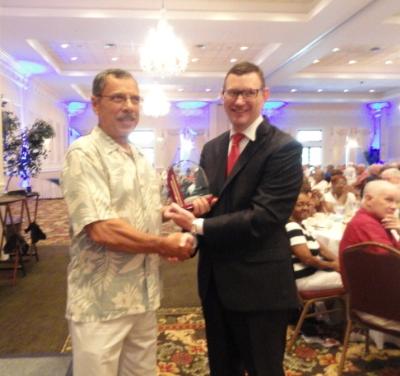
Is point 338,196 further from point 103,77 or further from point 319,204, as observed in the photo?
point 103,77

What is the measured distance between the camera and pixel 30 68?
34.5 ft

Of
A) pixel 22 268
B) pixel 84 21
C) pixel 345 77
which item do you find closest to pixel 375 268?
pixel 22 268

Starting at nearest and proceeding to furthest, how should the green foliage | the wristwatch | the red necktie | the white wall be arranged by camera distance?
1. the wristwatch
2. the red necktie
3. the green foliage
4. the white wall

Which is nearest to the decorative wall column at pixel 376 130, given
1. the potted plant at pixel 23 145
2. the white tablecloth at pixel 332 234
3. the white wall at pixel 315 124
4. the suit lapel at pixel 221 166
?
the white wall at pixel 315 124

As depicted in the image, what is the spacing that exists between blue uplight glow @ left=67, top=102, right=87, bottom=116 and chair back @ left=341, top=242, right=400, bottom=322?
1602 centimetres

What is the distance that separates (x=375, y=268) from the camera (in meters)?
Result: 2.21

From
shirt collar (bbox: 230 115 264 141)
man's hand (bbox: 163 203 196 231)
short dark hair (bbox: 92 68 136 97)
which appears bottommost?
man's hand (bbox: 163 203 196 231)

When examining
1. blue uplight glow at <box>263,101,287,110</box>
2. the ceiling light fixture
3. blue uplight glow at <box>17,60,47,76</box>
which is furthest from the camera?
blue uplight glow at <box>263,101,287,110</box>

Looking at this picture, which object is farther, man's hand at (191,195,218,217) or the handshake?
man's hand at (191,195,218,217)

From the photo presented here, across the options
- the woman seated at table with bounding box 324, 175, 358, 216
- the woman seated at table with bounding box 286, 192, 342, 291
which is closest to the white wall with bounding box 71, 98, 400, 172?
the woman seated at table with bounding box 324, 175, 358, 216

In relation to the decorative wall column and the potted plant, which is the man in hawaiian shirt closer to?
the potted plant

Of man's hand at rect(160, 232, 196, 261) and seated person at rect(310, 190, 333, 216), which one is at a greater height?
man's hand at rect(160, 232, 196, 261)

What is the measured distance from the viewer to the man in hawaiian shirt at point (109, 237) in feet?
4.58

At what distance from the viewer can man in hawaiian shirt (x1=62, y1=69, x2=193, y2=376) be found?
4.58 ft
